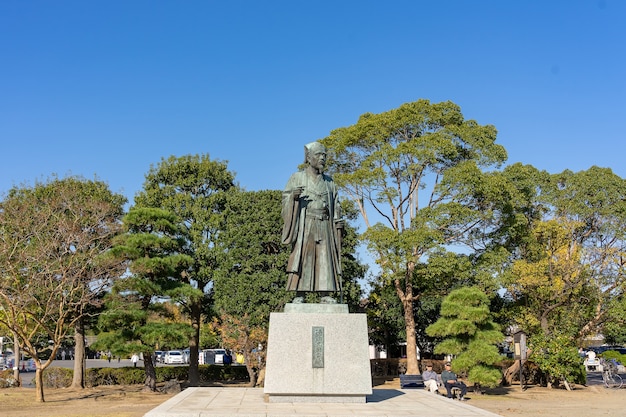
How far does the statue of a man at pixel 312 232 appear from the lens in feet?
30.3

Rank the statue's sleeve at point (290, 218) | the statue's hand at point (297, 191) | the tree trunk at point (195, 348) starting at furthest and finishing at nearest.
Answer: the tree trunk at point (195, 348) < the statue's sleeve at point (290, 218) < the statue's hand at point (297, 191)

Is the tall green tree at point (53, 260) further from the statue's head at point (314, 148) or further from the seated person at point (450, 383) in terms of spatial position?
the statue's head at point (314, 148)

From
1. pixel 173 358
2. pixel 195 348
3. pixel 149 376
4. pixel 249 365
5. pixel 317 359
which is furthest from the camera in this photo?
pixel 173 358

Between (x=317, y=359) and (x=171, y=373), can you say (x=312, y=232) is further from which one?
(x=171, y=373)

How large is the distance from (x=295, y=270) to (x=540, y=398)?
13741mm

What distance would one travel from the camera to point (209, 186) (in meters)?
27.7

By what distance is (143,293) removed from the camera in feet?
66.6

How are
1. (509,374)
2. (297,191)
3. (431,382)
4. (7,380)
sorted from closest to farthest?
1. (297,191)
2. (431,382)
3. (7,380)
4. (509,374)

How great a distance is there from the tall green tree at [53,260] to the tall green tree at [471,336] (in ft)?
36.3

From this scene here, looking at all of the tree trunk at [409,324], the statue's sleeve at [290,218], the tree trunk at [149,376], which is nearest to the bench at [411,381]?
the tree trunk at [409,324]

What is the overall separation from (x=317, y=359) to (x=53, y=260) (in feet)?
46.0

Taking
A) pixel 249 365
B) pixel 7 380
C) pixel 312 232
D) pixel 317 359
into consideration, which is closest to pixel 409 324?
pixel 249 365

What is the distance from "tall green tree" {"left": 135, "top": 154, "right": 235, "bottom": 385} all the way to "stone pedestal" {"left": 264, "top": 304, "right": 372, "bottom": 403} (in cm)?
1550

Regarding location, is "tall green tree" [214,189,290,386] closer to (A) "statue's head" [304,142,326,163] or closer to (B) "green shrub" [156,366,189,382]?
(B) "green shrub" [156,366,189,382]
